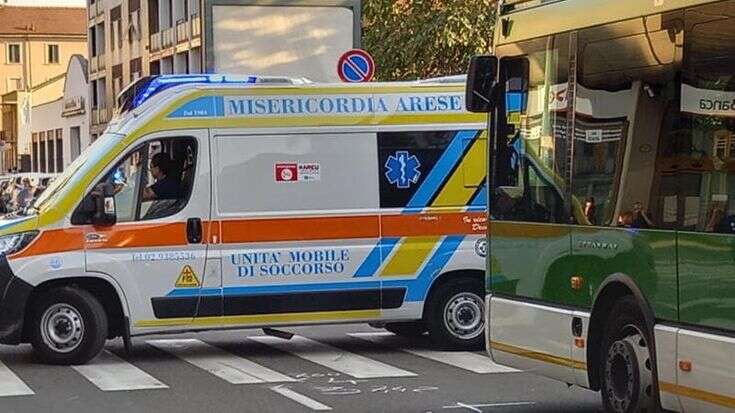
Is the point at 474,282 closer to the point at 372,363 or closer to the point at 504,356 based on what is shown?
the point at 372,363

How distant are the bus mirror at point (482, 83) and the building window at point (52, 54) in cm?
11620

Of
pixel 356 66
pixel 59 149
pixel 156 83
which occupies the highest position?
pixel 356 66

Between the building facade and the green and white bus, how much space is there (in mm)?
70053

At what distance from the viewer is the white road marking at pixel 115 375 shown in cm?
1197

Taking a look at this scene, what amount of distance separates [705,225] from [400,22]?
88.1 ft

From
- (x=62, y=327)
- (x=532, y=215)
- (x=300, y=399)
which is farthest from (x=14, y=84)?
(x=532, y=215)

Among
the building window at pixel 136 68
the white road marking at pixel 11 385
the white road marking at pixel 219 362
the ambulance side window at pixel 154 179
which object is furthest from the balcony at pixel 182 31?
the white road marking at pixel 11 385

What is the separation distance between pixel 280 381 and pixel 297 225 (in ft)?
6.51

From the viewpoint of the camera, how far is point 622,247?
867cm

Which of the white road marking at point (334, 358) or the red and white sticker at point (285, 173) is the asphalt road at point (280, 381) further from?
the red and white sticker at point (285, 173)

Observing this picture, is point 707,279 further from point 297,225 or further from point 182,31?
point 182,31

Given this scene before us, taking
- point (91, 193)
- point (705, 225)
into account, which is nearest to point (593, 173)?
point (705, 225)

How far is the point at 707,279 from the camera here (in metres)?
7.71

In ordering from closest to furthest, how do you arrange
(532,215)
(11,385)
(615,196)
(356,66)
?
(615,196) < (532,215) < (11,385) < (356,66)
